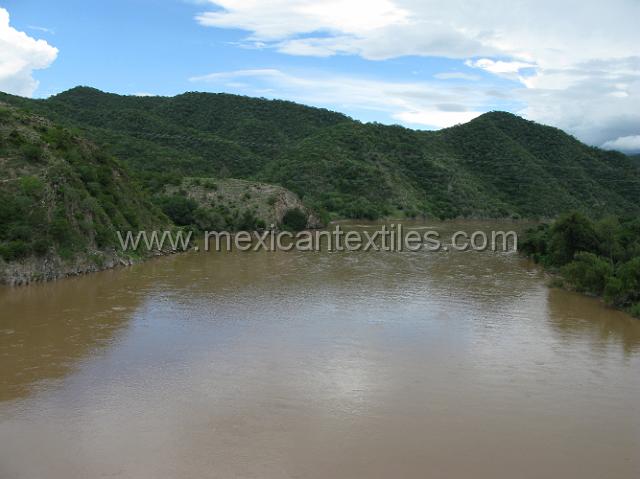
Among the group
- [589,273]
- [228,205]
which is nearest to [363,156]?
[228,205]

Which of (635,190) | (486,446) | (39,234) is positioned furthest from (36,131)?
(635,190)

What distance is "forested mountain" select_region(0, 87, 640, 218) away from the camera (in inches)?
2852

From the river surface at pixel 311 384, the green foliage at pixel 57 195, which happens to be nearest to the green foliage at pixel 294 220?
the green foliage at pixel 57 195

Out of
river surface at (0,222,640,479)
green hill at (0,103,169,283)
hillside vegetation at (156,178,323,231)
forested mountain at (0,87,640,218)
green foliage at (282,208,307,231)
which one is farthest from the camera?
forested mountain at (0,87,640,218)

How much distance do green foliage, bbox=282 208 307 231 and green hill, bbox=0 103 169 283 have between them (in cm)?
1736

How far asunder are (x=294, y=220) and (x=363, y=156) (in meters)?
32.4

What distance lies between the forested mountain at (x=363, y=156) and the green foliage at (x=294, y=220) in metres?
7.92

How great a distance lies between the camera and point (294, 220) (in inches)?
2125

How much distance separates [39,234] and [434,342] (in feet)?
58.5

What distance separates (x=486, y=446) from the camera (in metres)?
11.4

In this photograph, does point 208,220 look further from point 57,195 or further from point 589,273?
point 589,273

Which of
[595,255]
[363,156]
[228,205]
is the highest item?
[363,156]

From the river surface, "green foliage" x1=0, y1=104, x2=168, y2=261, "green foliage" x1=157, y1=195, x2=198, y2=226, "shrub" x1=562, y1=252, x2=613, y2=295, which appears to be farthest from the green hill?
"shrub" x1=562, y1=252, x2=613, y2=295

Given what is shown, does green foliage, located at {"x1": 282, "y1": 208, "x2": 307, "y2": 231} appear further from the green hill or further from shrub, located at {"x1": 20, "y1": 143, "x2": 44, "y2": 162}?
shrub, located at {"x1": 20, "y1": 143, "x2": 44, "y2": 162}
